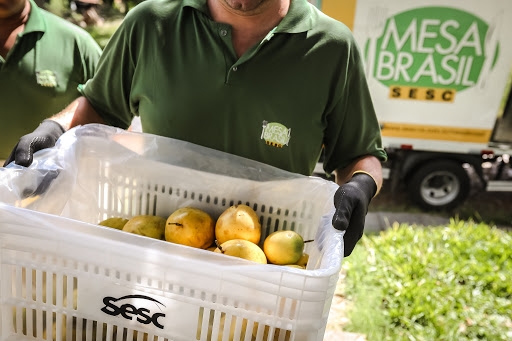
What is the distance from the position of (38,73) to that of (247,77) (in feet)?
4.25

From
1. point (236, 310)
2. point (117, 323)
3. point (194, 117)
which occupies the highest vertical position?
point (194, 117)

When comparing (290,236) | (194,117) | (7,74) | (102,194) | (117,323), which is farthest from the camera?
(7,74)

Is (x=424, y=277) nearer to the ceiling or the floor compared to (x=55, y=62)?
nearer to the floor

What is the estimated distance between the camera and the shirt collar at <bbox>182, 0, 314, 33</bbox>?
1.71m

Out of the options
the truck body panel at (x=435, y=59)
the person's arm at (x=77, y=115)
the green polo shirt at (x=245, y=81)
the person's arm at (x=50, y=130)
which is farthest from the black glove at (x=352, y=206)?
the truck body panel at (x=435, y=59)

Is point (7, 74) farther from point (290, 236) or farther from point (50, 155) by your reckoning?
point (290, 236)

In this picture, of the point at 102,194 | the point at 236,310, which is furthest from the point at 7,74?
the point at 236,310

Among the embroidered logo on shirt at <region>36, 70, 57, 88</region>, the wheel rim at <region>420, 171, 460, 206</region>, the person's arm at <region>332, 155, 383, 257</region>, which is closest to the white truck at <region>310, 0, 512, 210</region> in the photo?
the wheel rim at <region>420, 171, 460, 206</region>

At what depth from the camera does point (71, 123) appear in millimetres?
1785

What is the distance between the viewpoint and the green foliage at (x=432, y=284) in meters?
3.30

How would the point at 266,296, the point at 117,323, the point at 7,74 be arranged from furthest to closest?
1. the point at 7,74
2. the point at 117,323
3. the point at 266,296

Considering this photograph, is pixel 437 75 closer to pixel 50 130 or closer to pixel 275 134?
pixel 275 134

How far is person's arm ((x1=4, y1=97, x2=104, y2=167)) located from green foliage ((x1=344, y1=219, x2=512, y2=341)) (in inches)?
90.0

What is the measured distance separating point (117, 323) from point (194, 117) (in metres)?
0.81
